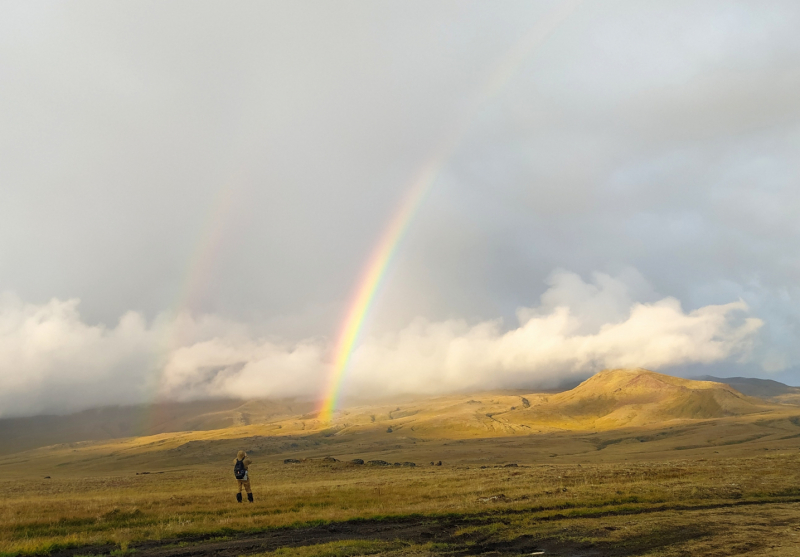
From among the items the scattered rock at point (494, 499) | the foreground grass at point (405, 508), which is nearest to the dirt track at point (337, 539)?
the foreground grass at point (405, 508)

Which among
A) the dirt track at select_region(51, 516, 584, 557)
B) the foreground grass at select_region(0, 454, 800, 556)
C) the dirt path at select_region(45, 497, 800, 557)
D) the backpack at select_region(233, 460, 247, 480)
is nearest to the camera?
the dirt path at select_region(45, 497, 800, 557)

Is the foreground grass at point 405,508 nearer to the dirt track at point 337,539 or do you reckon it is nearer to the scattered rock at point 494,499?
the scattered rock at point 494,499

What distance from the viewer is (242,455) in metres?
26.0

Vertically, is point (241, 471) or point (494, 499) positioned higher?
point (241, 471)

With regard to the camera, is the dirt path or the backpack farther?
the backpack

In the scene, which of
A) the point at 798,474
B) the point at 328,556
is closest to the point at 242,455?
the point at 328,556

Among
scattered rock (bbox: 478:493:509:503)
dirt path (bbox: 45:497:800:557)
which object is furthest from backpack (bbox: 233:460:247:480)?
scattered rock (bbox: 478:493:509:503)

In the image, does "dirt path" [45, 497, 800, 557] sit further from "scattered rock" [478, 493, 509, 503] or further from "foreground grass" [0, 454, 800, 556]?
"scattered rock" [478, 493, 509, 503]

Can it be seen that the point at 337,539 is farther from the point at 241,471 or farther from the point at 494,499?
the point at 494,499

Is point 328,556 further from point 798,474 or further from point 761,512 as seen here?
point 798,474

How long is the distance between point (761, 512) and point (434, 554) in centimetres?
1524

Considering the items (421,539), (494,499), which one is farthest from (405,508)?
(421,539)

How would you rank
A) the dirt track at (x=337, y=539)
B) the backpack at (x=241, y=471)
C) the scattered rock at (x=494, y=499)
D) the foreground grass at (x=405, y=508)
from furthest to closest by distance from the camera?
the backpack at (x=241, y=471) → the scattered rock at (x=494, y=499) → the foreground grass at (x=405, y=508) → the dirt track at (x=337, y=539)

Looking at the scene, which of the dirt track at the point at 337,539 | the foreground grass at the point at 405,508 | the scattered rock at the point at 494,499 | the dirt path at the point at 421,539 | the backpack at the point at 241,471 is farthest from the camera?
the backpack at the point at 241,471
